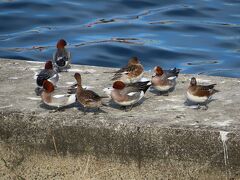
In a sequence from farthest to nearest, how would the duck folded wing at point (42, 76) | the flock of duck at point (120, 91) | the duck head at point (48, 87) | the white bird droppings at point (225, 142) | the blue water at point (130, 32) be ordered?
the blue water at point (130, 32), the duck folded wing at point (42, 76), the duck head at point (48, 87), the flock of duck at point (120, 91), the white bird droppings at point (225, 142)

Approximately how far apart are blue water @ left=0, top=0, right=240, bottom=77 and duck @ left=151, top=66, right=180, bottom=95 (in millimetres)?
6549

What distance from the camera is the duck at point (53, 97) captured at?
28.4 ft

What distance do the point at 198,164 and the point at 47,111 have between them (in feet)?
6.27

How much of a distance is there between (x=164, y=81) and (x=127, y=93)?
25.9 inches

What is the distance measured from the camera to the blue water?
1702cm

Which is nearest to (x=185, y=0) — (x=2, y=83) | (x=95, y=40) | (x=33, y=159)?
(x=95, y=40)

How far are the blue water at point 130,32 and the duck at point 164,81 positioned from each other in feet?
21.5

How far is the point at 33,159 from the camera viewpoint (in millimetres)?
8289

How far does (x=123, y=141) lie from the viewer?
26.2 feet

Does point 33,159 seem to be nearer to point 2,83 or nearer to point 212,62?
point 2,83

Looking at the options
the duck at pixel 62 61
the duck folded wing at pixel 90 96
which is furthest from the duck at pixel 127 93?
the duck at pixel 62 61

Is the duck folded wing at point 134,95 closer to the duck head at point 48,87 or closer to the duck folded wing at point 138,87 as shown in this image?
the duck folded wing at point 138,87

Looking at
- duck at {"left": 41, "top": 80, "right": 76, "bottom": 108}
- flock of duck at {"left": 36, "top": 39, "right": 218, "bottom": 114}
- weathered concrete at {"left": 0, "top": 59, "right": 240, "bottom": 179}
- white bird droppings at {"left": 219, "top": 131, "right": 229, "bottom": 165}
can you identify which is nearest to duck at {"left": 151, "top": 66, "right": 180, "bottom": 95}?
flock of duck at {"left": 36, "top": 39, "right": 218, "bottom": 114}

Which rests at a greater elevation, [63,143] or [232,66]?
[63,143]
